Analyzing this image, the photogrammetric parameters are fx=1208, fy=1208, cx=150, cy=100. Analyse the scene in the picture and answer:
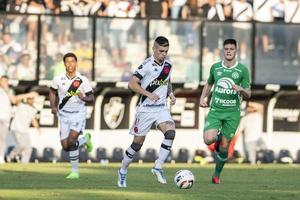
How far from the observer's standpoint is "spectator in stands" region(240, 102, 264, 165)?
35594 millimetres

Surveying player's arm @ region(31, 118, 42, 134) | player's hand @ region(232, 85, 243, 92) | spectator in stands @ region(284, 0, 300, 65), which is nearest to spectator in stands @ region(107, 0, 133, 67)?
player's arm @ region(31, 118, 42, 134)

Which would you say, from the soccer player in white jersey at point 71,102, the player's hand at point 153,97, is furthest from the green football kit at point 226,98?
the soccer player in white jersey at point 71,102

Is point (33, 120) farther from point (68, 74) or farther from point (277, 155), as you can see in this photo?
point (68, 74)

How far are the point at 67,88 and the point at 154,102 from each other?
411cm

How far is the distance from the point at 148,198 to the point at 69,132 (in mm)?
7517

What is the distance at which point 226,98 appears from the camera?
21156 mm

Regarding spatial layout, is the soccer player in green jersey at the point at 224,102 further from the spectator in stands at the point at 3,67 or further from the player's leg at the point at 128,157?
the spectator in stands at the point at 3,67

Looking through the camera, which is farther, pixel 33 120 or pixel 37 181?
pixel 33 120

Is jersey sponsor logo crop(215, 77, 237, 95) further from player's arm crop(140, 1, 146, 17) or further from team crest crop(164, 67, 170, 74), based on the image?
player's arm crop(140, 1, 146, 17)

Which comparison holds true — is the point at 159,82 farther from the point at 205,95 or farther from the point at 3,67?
the point at 3,67

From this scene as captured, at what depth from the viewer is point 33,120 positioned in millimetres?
34969

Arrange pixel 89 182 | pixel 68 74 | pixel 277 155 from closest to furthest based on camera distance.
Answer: pixel 89 182 < pixel 68 74 < pixel 277 155

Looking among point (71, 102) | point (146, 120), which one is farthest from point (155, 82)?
point (71, 102)

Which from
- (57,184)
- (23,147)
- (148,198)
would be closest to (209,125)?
(57,184)
